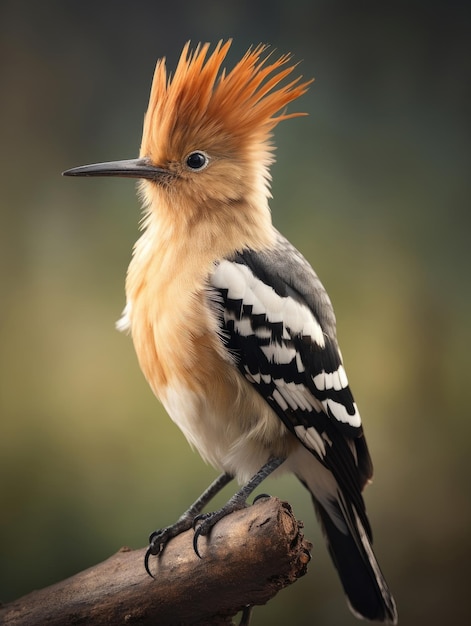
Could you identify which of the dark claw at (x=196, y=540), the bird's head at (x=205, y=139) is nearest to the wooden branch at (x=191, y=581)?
the dark claw at (x=196, y=540)

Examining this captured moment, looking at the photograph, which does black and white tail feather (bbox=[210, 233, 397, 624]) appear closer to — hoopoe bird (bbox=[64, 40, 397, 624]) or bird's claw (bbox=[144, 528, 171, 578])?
hoopoe bird (bbox=[64, 40, 397, 624])

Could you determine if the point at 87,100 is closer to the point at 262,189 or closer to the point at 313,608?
the point at 262,189

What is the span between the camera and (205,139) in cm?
144

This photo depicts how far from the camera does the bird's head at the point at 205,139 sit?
4.70 feet

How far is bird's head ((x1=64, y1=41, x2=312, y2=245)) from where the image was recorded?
1.43 meters

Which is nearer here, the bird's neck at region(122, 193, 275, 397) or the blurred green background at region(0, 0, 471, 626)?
the bird's neck at region(122, 193, 275, 397)

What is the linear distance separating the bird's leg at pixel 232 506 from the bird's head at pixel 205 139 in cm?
50

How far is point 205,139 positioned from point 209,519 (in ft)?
2.39

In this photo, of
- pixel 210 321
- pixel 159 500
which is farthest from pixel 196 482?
pixel 210 321

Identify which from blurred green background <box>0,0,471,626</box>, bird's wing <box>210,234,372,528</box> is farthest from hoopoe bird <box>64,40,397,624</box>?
blurred green background <box>0,0,471,626</box>

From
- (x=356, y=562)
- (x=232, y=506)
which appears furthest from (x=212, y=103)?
(x=356, y=562)

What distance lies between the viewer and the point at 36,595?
1.37 meters

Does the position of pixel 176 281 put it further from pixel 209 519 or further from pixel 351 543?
pixel 351 543

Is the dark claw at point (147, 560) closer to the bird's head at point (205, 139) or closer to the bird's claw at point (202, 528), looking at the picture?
the bird's claw at point (202, 528)
